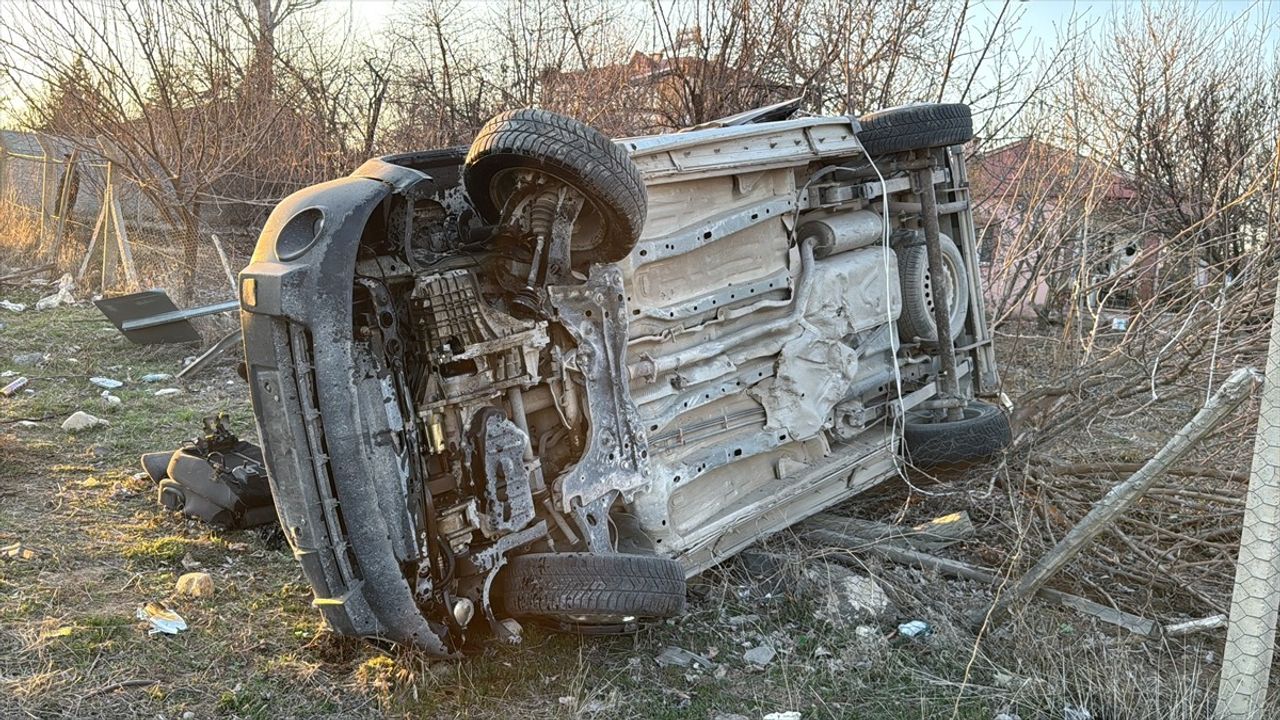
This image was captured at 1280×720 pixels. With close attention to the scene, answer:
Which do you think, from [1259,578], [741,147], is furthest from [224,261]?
[1259,578]

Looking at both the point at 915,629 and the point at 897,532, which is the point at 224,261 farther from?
the point at 915,629

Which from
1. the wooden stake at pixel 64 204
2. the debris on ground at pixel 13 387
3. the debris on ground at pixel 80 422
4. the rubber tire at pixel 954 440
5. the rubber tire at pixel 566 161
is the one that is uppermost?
the wooden stake at pixel 64 204

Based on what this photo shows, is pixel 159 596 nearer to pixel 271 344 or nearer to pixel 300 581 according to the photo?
pixel 300 581

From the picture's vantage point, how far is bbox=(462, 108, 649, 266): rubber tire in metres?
2.69

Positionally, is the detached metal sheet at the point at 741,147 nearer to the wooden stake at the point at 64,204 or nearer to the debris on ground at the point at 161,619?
the debris on ground at the point at 161,619

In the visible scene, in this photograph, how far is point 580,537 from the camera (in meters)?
3.19

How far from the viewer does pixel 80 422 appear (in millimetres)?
Answer: 5535

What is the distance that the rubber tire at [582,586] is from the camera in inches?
112

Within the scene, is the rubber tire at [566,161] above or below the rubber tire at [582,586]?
above

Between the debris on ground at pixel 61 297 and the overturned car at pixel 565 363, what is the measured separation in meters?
8.61

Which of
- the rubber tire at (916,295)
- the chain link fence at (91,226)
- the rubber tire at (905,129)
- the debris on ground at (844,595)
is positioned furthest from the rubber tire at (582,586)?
the chain link fence at (91,226)

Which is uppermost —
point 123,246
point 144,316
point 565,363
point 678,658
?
point 123,246

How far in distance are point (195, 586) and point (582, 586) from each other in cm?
165

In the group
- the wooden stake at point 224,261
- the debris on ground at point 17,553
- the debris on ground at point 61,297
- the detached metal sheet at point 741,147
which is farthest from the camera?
the debris on ground at point 61,297
